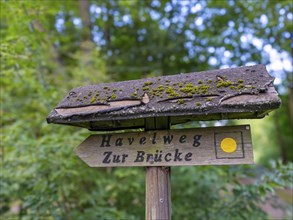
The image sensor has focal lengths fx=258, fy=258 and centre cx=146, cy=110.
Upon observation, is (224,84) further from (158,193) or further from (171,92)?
(158,193)

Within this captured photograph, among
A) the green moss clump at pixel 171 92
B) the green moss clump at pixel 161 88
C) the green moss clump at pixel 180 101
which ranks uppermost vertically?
the green moss clump at pixel 161 88

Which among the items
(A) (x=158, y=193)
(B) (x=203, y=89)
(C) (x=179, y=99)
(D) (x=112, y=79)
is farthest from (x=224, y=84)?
(D) (x=112, y=79)

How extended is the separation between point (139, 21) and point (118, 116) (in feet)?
17.0

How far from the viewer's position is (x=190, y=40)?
5.59 meters

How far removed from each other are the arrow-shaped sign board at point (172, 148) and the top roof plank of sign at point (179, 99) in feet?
0.35

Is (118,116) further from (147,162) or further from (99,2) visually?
(99,2)

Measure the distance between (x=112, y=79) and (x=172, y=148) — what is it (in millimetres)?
3948

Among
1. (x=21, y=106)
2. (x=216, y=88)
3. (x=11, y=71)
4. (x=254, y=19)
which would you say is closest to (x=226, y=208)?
(x=216, y=88)

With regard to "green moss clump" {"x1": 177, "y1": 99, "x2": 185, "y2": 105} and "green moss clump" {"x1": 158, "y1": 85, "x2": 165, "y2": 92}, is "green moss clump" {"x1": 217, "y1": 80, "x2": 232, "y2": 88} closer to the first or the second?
"green moss clump" {"x1": 177, "y1": 99, "x2": 185, "y2": 105}

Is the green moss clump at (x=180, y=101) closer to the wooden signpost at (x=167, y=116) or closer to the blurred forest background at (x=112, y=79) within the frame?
the wooden signpost at (x=167, y=116)

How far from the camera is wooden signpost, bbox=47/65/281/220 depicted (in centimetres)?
142

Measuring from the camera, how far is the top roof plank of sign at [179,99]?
1.37 metres

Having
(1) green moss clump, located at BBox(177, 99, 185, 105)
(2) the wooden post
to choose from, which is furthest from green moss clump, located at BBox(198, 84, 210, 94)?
(2) the wooden post

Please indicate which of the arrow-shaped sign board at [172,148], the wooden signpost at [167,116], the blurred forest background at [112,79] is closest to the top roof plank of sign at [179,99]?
the wooden signpost at [167,116]
